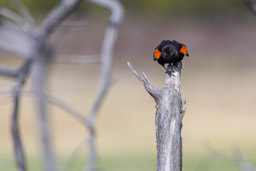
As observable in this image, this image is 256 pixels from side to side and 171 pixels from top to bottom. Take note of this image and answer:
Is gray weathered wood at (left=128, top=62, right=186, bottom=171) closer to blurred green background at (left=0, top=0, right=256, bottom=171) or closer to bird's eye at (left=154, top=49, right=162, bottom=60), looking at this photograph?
bird's eye at (left=154, top=49, right=162, bottom=60)

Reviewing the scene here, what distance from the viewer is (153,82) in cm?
3297

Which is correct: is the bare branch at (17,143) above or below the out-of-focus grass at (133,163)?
below

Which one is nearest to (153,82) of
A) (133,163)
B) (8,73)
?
(133,163)

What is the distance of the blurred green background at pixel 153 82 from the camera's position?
24.0 meters

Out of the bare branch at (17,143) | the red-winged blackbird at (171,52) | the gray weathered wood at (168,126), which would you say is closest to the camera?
the gray weathered wood at (168,126)

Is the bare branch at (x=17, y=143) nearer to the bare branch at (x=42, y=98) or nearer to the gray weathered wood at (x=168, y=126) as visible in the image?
the bare branch at (x=42, y=98)

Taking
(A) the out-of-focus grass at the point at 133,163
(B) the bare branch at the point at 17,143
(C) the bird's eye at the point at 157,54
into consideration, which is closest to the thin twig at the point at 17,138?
(B) the bare branch at the point at 17,143


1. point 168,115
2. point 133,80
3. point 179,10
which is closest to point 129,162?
point 133,80

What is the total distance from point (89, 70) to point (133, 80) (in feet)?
11.2

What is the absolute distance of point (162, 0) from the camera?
164 ft

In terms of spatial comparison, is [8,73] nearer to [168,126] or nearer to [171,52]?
[171,52]

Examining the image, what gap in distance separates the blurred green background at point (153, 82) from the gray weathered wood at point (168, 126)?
28.3 ft

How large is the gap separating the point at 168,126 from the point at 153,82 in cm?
2948

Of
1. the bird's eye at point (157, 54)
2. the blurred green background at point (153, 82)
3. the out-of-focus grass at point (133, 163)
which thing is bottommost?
the bird's eye at point (157, 54)
